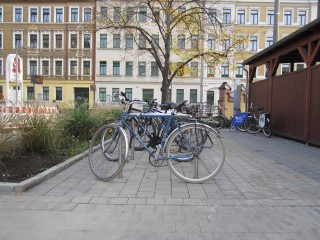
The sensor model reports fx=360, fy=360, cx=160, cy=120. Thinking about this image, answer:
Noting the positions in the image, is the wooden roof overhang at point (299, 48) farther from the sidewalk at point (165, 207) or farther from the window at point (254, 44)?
the window at point (254, 44)

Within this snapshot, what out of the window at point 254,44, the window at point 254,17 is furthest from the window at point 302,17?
the window at point 254,44

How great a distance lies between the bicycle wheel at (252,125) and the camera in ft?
52.1

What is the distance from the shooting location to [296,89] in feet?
39.9

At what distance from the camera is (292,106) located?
12.5 meters

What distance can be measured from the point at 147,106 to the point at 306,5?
47539 millimetres

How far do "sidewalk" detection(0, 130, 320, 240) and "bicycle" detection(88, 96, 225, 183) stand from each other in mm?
214

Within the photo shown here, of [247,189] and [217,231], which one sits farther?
[247,189]

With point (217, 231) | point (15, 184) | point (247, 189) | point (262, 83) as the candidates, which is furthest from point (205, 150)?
point (262, 83)

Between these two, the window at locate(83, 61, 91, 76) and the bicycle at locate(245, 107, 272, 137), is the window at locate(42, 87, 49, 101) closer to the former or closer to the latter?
the window at locate(83, 61, 91, 76)

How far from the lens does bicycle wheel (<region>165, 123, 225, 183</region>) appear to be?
5.56 meters

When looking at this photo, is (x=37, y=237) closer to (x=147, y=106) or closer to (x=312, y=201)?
(x=312, y=201)

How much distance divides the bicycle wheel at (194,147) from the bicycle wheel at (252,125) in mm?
10445

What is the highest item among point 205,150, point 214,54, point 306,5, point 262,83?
point 306,5

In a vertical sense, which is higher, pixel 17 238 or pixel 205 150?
pixel 205 150
